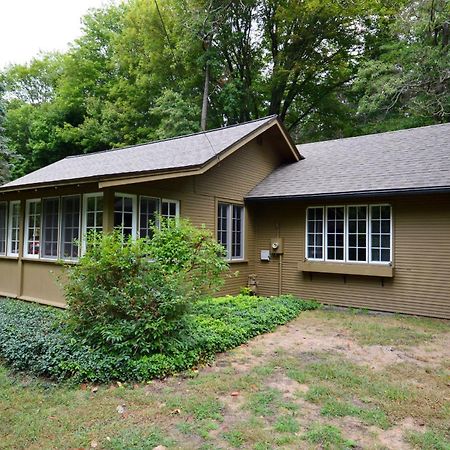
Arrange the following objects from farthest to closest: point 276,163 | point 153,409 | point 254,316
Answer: point 276,163
point 254,316
point 153,409

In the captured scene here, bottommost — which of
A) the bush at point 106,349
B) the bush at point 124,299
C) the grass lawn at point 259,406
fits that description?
the grass lawn at point 259,406

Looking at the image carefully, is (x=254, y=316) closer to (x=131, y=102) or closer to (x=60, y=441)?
(x=60, y=441)

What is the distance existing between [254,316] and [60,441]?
4.07m

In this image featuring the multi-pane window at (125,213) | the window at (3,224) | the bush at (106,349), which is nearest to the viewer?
the bush at (106,349)

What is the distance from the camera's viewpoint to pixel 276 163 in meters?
11.2

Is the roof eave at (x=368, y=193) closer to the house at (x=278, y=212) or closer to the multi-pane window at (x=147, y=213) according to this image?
the house at (x=278, y=212)

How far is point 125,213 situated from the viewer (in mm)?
6984

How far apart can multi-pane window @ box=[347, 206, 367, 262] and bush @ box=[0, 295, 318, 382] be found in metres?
2.56

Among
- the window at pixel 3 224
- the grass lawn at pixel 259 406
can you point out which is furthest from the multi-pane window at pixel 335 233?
the window at pixel 3 224

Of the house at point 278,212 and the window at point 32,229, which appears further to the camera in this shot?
the window at point 32,229

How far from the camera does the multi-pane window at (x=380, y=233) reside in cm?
791

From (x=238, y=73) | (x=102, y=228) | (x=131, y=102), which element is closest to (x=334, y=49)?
(x=238, y=73)

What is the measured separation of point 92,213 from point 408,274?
6314 millimetres

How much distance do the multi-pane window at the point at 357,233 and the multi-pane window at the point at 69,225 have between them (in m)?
5.66
